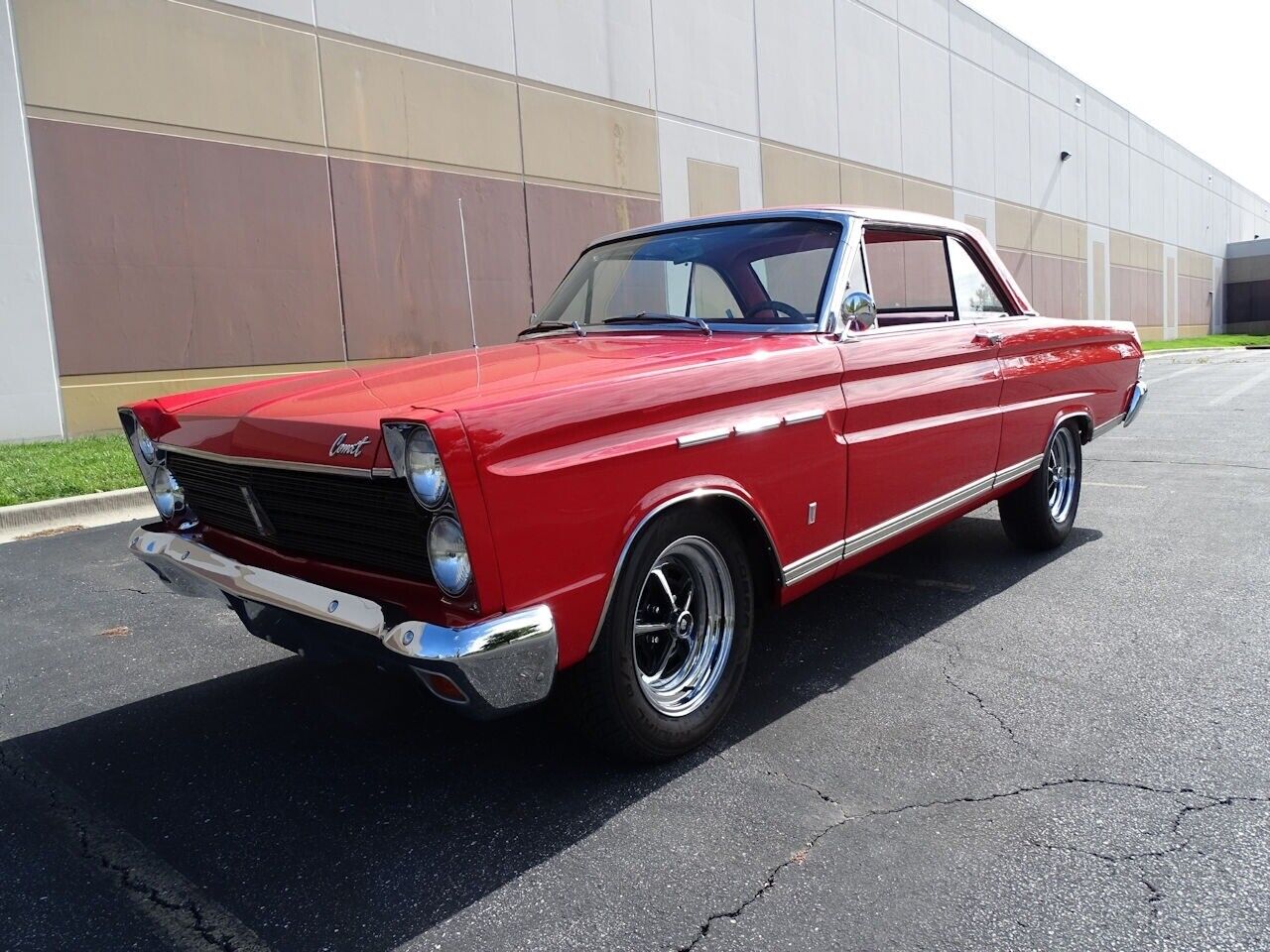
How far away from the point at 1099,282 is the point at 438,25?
28272 millimetres

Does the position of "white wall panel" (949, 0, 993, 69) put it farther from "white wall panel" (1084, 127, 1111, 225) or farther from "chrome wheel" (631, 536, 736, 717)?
"chrome wheel" (631, 536, 736, 717)

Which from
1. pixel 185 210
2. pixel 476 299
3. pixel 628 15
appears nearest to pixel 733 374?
pixel 185 210

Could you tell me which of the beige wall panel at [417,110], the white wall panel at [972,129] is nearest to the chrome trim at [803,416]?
the beige wall panel at [417,110]

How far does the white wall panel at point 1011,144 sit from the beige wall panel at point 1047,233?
3.14ft

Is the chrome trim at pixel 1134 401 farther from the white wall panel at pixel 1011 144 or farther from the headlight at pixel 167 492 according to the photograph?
the white wall panel at pixel 1011 144

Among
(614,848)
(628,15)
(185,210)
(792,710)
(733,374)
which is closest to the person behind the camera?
(614,848)

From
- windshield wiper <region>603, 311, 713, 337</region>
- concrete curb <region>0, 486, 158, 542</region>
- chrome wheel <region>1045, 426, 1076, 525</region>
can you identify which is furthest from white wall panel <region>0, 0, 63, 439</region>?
chrome wheel <region>1045, 426, 1076, 525</region>

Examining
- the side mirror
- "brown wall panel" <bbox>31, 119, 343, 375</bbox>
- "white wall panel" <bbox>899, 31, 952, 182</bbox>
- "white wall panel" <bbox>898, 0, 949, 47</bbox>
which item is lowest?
the side mirror

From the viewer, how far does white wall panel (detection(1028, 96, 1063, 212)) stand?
2816 centimetres

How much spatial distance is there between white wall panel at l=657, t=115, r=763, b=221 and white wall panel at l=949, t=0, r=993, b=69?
1019 cm

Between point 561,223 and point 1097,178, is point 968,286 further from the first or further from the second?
point 1097,178

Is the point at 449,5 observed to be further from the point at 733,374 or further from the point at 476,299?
the point at 733,374

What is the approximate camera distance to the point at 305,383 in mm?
3156

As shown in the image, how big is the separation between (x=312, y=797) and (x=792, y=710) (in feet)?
5.17
